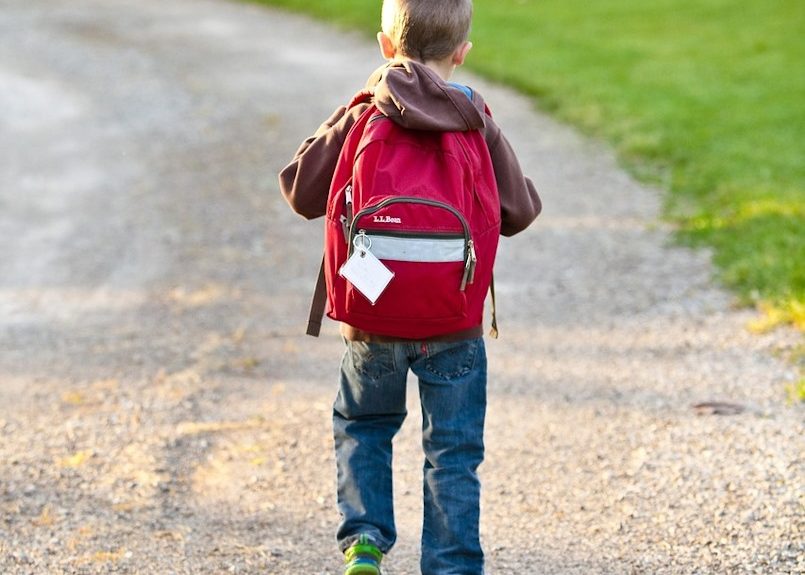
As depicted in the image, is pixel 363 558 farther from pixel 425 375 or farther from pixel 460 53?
pixel 460 53

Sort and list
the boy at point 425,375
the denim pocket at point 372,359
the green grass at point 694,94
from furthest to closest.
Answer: the green grass at point 694,94
the denim pocket at point 372,359
the boy at point 425,375

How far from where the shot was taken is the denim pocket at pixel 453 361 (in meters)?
2.84

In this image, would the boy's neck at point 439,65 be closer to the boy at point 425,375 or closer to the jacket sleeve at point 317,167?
the boy at point 425,375

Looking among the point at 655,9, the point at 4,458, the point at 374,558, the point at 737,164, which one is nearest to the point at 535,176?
the point at 737,164

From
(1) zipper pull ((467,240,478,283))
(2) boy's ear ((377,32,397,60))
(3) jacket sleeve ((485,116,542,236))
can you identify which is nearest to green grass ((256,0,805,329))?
(3) jacket sleeve ((485,116,542,236))

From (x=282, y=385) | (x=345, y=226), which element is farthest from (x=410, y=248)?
(x=282, y=385)

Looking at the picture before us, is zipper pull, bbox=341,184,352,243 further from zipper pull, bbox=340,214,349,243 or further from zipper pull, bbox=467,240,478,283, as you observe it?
zipper pull, bbox=467,240,478,283

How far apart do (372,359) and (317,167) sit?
50cm

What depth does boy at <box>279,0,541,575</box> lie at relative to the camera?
2727mm

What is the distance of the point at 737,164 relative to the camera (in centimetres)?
790

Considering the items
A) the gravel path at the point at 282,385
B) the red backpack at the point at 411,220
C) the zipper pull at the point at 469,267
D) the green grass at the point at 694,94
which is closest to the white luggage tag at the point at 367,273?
the red backpack at the point at 411,220

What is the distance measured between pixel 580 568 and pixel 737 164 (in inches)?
207

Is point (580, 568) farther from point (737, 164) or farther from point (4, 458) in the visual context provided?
point (737, 164)

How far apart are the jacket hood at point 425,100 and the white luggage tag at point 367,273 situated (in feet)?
1.05
